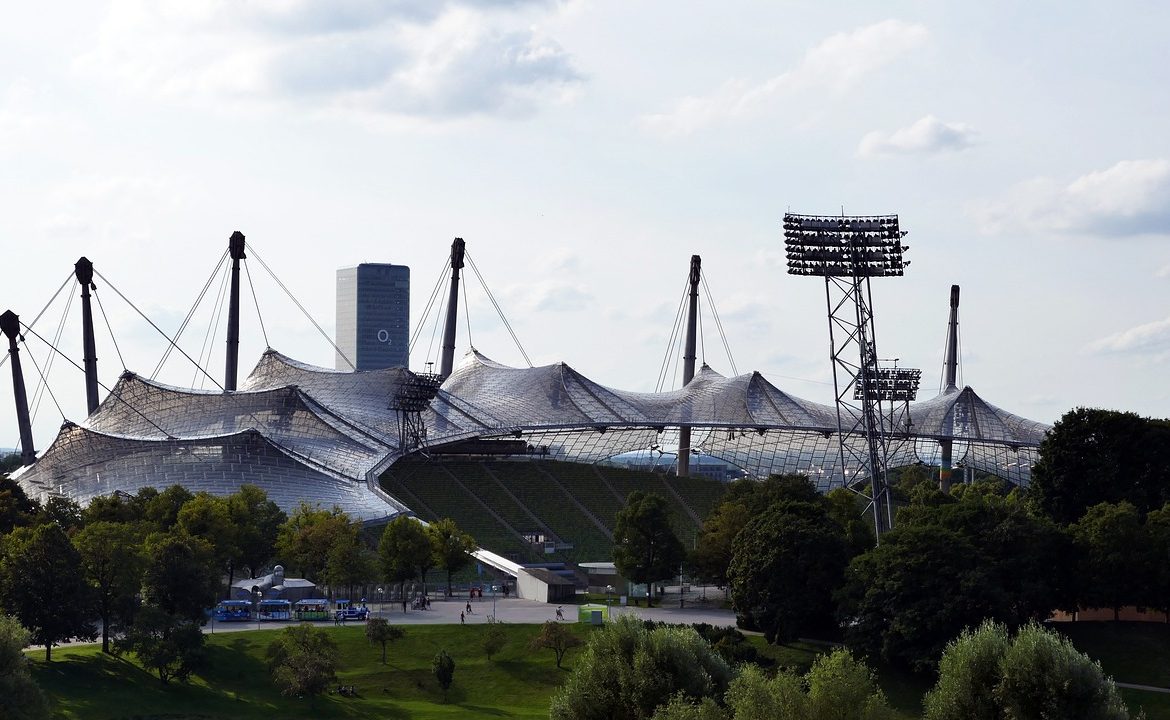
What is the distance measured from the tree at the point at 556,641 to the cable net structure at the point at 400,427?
1018 inches

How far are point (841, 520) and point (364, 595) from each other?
24212 mm

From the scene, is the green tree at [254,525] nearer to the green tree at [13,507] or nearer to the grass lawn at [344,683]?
the green tree at [13,507]

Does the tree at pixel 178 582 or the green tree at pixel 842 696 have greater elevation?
the tree at pixel 178 582

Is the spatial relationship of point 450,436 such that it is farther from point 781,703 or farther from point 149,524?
point 781,703

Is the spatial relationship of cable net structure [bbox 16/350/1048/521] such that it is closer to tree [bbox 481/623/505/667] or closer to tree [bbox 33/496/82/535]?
tree [bbox 33/496/82/535]

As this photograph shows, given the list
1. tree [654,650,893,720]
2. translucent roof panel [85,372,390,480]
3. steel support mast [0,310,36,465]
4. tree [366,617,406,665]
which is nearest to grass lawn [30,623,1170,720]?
tree [366,617,406,665]

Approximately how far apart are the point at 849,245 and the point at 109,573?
114 feet

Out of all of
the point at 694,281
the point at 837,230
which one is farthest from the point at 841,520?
the point at 694,281

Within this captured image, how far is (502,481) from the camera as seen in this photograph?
113375 mm

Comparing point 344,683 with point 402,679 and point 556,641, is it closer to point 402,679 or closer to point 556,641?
point 402,679

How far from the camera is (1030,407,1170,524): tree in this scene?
7169cm

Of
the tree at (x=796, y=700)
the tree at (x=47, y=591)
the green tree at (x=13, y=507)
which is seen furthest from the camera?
the green tree at (x=13, y=507)

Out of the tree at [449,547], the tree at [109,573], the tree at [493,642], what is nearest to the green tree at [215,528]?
the tree at [449,547]

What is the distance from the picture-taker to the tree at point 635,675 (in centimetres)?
3941
